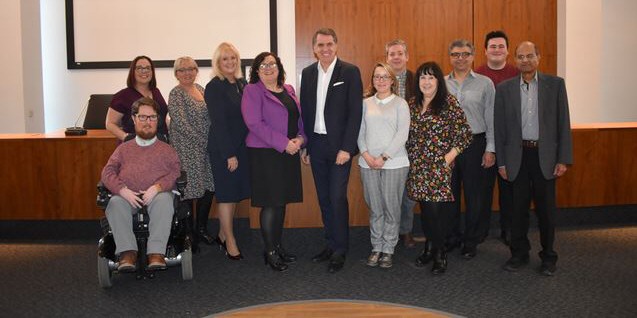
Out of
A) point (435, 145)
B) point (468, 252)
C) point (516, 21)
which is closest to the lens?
point (435, 145)

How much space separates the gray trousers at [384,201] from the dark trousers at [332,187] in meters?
0.16

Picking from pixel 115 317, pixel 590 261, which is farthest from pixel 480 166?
pixel 115 317

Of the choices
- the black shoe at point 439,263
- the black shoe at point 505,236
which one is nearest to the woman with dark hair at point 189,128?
the black shoe at point 439,263

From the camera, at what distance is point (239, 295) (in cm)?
379

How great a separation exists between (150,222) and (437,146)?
1853 millimetres

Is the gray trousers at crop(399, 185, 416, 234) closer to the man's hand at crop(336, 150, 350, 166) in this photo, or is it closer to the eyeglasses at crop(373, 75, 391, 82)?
the man's hand at crop(336, 150, 350, 166)

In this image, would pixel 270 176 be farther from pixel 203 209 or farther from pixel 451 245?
pixel 451 245

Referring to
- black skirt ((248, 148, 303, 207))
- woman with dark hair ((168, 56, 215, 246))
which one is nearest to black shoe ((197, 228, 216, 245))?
woman with dark hair ((168, 56, 215, 246))

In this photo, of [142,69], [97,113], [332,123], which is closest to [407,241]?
[332,123]

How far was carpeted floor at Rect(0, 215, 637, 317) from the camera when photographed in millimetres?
3547

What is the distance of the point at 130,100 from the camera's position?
473 centimetres

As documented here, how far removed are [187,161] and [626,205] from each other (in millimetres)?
3746

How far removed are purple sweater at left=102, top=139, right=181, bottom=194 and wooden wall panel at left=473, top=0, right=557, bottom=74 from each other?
4479 millimetres

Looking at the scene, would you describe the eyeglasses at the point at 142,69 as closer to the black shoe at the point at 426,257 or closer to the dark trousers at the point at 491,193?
the black shoe at the point at 426,257
